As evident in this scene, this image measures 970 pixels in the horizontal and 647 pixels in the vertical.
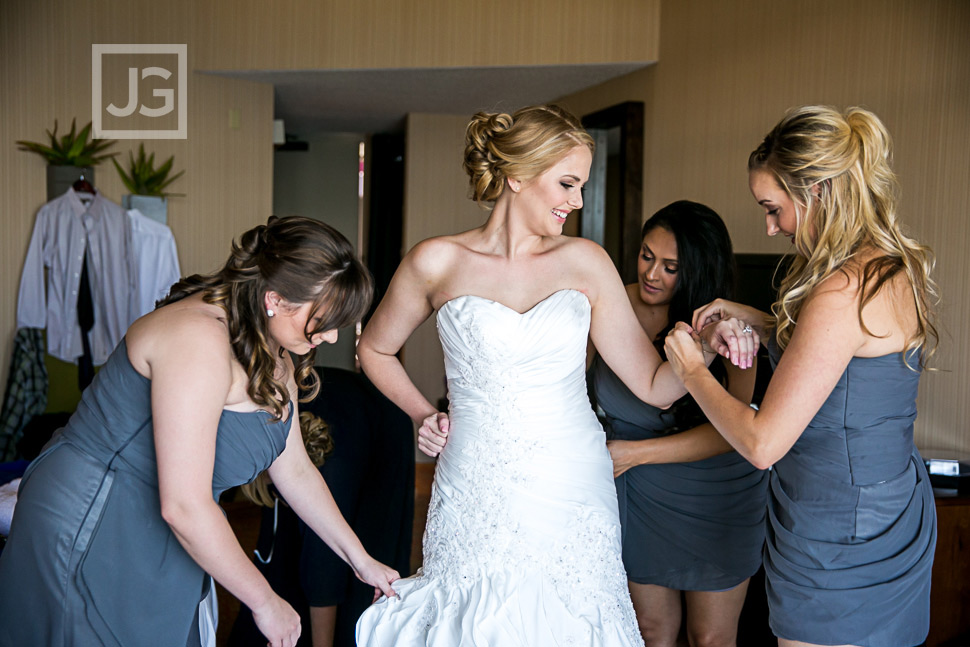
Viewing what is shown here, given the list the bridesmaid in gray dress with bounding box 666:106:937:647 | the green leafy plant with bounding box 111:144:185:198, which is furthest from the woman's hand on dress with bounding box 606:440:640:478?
the green leafy plant with bounding box 111:144:185:198

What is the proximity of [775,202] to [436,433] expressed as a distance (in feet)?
2.99

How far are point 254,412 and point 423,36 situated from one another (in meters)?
4.27

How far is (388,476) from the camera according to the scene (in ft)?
9.17

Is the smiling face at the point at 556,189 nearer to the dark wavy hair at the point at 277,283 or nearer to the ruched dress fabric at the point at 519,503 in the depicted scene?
the ruched dress fabric at the point at 519,503

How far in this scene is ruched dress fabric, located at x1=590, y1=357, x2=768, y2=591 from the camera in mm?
2359

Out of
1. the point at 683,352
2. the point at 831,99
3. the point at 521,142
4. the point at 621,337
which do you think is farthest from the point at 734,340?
the point at 831,99

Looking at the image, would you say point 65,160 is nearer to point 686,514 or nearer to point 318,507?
point 318,507

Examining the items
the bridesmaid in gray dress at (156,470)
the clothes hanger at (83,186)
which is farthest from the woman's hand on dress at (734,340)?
the clothes hanger at (83,186)

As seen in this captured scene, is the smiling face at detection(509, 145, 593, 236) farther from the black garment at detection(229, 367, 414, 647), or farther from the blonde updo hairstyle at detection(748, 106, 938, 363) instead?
the black garment at detection(229, 367, 414, 647)

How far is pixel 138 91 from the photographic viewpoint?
18.6 ft

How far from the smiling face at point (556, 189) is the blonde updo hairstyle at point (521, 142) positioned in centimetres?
2

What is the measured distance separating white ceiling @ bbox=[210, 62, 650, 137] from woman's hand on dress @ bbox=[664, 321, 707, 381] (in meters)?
3.58

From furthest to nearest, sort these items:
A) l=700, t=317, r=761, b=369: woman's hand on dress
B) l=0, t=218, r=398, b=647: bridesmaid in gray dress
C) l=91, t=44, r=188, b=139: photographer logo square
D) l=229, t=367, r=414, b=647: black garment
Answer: l=91, t=44, r=188, b=139: photographer logo square
l=229, t=367, r=414, b=647: black garment
l=700, t=317, r=761, b=369: woman's hand on dress
l=0, t=218, r=398, b=647: bridesmaid in gray dress

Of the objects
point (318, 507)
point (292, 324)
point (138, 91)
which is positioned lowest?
point (318, 507)
